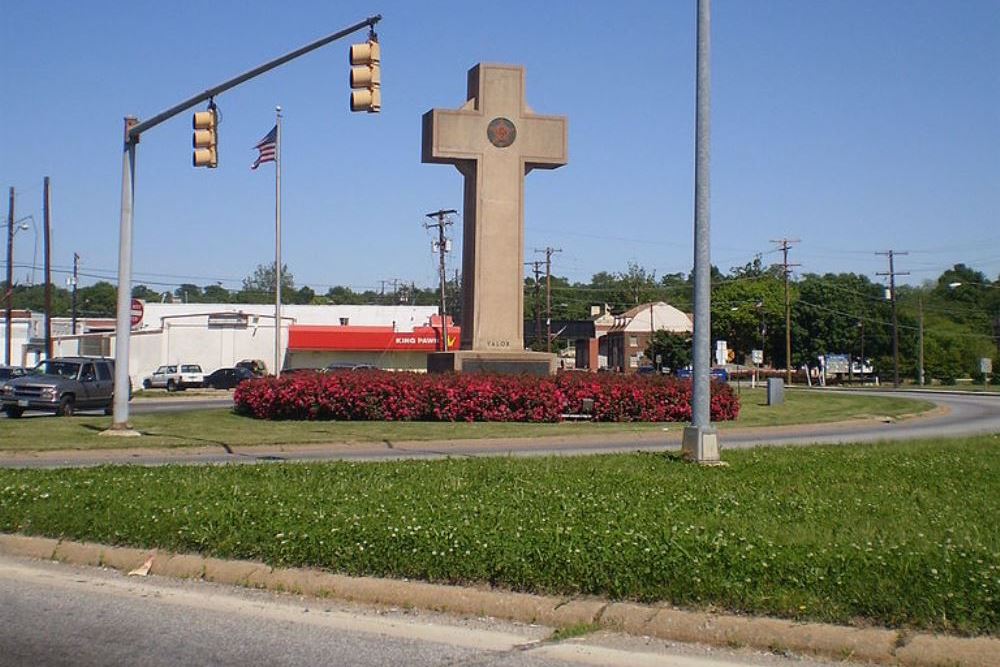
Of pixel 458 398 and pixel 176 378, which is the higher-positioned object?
pixel 458 398

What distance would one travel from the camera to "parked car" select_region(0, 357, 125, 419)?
105ft

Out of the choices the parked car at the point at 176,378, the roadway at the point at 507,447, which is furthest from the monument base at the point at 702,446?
the parked car at the point at 176,378

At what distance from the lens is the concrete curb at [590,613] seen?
269 inches

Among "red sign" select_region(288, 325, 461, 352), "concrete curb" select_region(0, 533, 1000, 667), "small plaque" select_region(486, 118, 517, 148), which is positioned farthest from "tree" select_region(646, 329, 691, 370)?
"concrete curb" select_region(0, 533, 1000, 667)

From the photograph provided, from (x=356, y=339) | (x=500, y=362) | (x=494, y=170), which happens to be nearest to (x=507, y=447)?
(x=500, y=362)

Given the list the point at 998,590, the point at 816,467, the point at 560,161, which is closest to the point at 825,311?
the point at 560,161

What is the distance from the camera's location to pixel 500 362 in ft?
101

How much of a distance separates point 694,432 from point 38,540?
333 inches

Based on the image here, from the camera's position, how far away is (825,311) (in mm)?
108625

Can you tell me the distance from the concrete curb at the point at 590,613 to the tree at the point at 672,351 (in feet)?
267

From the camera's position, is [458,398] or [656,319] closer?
[458,398]

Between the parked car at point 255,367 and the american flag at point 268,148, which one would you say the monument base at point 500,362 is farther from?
the parked car at point 255,367

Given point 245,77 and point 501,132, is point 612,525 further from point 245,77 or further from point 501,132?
point 501,132

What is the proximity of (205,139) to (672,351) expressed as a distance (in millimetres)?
74465
